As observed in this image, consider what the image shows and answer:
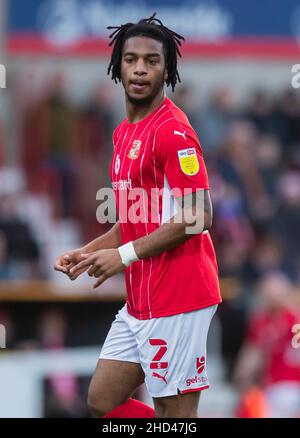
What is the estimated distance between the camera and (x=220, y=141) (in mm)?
14594

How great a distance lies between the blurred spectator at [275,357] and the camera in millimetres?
10883

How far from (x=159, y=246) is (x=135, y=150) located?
1.58 ft

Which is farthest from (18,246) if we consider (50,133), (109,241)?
(109,241)

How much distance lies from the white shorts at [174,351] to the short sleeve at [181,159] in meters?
0.63

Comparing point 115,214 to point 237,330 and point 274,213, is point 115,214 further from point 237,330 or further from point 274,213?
point 274,213

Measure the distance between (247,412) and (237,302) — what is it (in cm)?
201

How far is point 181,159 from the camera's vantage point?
5.45 metres

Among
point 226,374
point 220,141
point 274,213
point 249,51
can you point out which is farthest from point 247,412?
point 249,51

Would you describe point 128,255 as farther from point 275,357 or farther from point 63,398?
point 275,357

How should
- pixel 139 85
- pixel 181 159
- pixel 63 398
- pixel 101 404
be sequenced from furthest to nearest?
pixel 63 398
pixel 101 404
pixel 139 85
pixel 181 159

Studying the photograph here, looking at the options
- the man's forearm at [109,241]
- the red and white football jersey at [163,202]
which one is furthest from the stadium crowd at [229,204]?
the red and white football jersey at [163,202]

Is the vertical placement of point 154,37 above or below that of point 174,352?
above

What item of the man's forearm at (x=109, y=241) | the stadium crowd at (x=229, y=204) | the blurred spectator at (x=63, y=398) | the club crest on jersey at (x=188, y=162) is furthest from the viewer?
the stadium crowd at (x=229, y=204)
